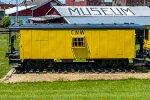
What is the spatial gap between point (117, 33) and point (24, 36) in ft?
16.9

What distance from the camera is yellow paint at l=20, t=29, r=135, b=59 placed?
23.4 meters

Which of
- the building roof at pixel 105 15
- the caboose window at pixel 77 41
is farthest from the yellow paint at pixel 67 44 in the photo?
the building roof at pixel 105 15

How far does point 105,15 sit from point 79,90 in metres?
44.4

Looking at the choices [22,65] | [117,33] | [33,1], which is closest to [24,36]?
[22,65]

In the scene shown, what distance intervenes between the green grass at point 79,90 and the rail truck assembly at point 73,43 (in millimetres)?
3919

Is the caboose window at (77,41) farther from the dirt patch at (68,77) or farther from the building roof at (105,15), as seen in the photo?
the building roof at (105,15)

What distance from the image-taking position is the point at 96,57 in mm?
23609

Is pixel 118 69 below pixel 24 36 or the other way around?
below

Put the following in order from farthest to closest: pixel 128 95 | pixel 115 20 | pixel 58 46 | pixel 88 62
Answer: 1. pixel 115 20
2. pixel 88 62
3. pixel 58 46
4. pixel 128 95

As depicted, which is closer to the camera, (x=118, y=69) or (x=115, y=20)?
(x=118, y=69)

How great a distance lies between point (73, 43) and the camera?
23500mm

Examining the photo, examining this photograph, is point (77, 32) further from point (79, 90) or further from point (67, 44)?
point (79, 90)

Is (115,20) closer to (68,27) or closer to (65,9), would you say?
(65,9)

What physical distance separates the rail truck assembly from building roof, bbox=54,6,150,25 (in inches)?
1247
